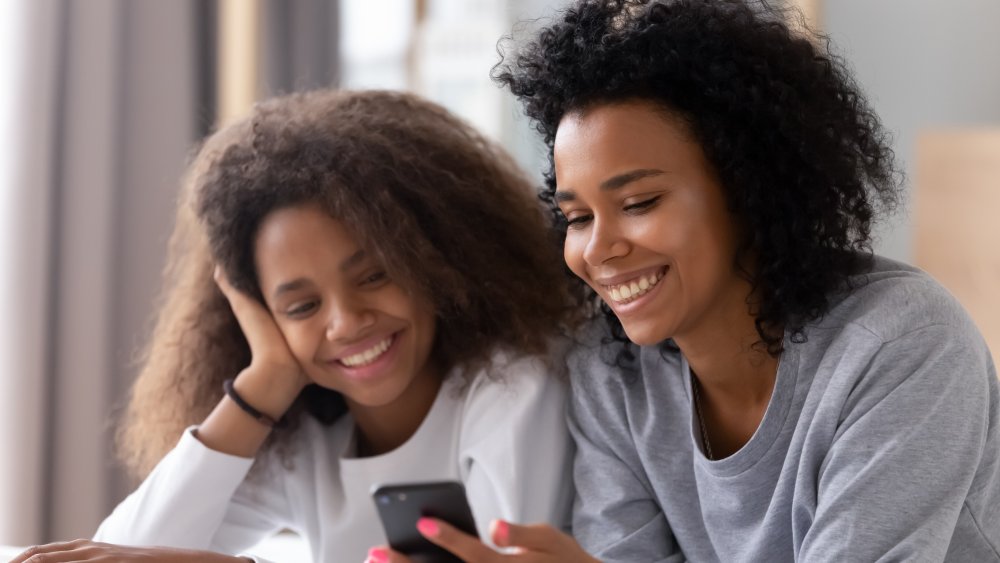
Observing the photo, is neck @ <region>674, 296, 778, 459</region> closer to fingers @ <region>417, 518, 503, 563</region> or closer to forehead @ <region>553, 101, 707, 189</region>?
forehead @ <region>553, 101, 707, 189</region>

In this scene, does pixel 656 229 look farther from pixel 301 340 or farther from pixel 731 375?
pixel 301 340

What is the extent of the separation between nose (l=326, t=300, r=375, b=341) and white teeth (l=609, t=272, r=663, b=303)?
39 centimetres

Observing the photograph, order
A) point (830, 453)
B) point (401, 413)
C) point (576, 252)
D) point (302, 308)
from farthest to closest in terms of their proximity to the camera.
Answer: point (401, 413) < point (302, 308) < point (576, 252) < point (830, 453)

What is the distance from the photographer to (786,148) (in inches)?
51.6

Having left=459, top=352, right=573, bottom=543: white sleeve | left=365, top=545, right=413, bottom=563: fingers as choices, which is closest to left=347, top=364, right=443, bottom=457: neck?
left=459, top=352, right=573, bottom=543: white sleeve

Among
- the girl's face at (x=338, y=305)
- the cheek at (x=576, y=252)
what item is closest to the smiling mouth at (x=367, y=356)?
the girl's face at (x=338, y=305)

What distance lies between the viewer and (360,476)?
1686 mm

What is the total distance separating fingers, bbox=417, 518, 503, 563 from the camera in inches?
43.8

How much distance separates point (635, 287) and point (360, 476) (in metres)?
0.57

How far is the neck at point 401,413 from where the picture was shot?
174 centimetres

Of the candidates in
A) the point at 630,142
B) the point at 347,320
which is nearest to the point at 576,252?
the point at 630,142

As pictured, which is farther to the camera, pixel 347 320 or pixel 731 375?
pixel 347 320

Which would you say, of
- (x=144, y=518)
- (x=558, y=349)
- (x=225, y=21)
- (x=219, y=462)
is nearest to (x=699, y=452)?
(x=558, y=349)

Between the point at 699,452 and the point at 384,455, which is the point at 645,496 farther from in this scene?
the point at 384,455
